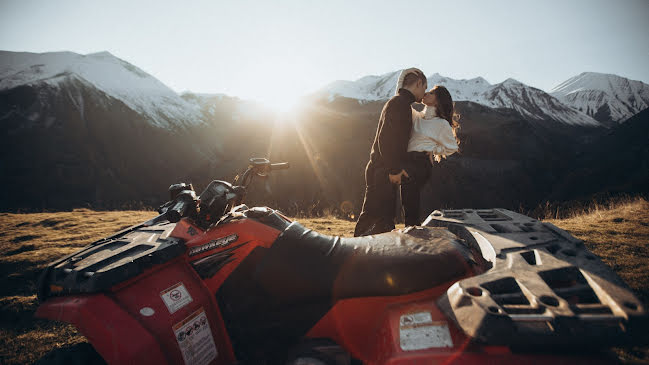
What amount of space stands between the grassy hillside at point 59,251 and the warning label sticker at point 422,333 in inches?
21.7

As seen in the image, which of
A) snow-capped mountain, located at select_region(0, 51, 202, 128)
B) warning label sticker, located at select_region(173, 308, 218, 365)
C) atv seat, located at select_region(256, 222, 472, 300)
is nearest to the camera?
atv seat, located at select_region(256, 222, 472, 300)

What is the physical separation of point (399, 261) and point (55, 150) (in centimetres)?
5602

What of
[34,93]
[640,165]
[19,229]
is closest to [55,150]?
[34,93]

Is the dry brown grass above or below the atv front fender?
below

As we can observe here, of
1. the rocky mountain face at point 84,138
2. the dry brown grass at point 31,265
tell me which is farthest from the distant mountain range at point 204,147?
the dry brown grass at point 31,265

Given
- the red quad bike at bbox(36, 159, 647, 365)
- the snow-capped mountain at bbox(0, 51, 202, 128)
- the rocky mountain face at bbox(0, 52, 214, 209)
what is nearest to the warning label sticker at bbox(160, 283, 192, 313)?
the red quad bike at bbox(36, 159, 647, 365)

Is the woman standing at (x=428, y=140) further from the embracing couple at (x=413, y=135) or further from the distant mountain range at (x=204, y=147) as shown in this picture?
the distant mountain range at (x=204, y=147)

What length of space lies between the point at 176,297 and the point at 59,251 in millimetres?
4213

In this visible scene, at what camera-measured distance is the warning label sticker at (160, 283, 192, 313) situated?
1.43 m

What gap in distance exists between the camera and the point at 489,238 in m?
1.32

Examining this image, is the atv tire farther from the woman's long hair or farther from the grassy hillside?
the woman's long hair

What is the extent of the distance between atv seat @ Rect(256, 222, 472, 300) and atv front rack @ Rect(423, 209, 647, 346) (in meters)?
0.17

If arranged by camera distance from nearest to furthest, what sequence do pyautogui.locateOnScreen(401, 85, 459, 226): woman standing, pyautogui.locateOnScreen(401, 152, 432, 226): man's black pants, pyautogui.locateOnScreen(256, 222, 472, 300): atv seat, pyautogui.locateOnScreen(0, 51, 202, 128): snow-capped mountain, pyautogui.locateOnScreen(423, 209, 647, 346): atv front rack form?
1. pyautogui.locateOnScreen(423, 209, 647, 346): atv front rack
2. pyautogui.locateOnScreen(256, 222, 472, 300): atv seat
3. pyautogui.locateOnScreen(401, 85, 459, 226): woman standing
4. pyautogui.locateOnScreen(401, 152, 432, 226): man's black pants
5. pyautogui.locateOnScreen(0, 51, 202, 128): snow-capped mountain

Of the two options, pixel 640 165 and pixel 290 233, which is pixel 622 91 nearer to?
pixel 640 165
